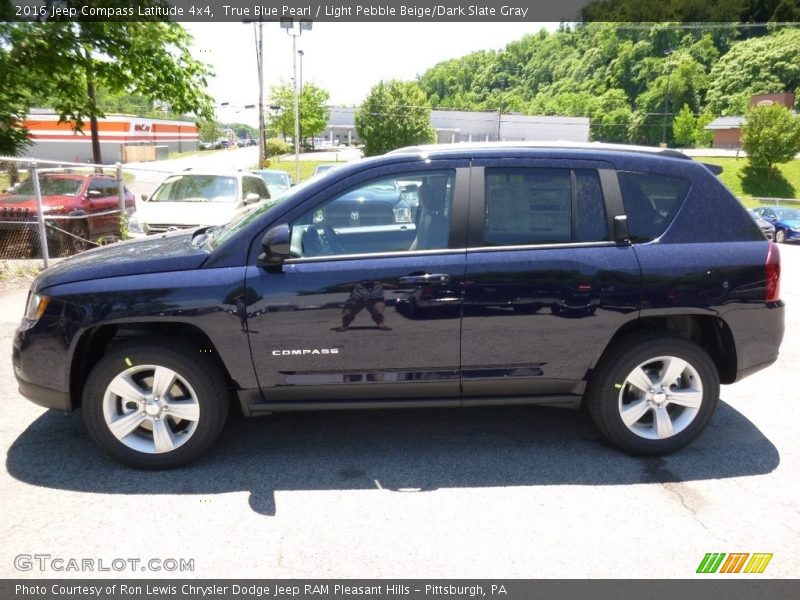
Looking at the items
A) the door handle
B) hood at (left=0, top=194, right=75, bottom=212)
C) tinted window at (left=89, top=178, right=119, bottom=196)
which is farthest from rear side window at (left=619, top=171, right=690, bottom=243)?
tinted window at (left=89, top=178, right=119, bottom=196)

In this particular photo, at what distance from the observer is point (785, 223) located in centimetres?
2253

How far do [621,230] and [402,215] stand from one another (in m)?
1.35

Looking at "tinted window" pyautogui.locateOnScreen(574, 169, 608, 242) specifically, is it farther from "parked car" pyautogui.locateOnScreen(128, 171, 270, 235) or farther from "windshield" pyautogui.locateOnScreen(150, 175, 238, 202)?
"windshield" pyautogui.locateOnScreen(150, 175, 238, 202)

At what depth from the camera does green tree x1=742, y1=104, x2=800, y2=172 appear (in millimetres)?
54906

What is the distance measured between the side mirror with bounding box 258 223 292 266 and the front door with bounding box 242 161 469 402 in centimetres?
8

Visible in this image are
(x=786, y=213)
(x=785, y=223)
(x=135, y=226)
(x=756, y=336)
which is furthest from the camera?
(x=786, y=213)

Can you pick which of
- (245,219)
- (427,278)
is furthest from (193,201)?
(427,278)

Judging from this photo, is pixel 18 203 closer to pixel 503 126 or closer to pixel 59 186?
pixel 59 186

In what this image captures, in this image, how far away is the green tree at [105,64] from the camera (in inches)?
368

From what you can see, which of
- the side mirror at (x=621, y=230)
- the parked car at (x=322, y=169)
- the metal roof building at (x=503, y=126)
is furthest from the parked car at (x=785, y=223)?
the metal roof building at (x=503, y=126)

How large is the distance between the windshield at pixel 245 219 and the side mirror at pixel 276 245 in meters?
0.31

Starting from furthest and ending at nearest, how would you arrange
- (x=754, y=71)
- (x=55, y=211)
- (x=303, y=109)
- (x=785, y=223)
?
(x=754, y=71) < (x=303, y=109) < (x=785, y=223) < (x=55, y=211)

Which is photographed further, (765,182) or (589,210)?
(765,182)

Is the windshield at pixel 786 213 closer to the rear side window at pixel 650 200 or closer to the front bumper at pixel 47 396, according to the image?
the rear side window at pixel 650 200
